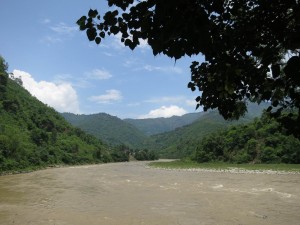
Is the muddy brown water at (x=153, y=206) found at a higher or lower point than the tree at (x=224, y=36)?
lower

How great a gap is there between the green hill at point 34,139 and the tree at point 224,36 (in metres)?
50.5

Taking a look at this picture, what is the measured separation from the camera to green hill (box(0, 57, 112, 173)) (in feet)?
189

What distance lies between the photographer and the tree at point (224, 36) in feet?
10.6

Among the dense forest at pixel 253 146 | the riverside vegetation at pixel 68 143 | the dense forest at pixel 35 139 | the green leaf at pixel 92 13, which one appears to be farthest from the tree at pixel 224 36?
the dense forest at pixel 253 146

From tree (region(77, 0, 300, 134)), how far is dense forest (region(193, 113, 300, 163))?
186 feet

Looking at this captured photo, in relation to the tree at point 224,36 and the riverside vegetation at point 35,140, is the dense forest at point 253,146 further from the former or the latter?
the tree at point 224,36

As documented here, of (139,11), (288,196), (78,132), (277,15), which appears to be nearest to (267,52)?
(277,15)

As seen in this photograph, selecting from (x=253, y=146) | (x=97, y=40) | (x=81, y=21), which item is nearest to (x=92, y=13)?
(x=81, y=21)

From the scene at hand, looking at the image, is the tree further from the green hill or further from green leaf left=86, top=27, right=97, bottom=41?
the green hill

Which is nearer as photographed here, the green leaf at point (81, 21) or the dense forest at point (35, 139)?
the green leaf at point (81, 21)

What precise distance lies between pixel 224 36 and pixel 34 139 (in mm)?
75305

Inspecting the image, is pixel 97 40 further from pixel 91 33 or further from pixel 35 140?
pixel 35 140

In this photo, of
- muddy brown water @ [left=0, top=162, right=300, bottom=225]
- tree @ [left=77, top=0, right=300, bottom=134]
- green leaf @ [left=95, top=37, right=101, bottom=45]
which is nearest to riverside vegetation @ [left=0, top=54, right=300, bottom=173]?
muddy brown water @ [left=0, top=162, right=300, bottom=225]

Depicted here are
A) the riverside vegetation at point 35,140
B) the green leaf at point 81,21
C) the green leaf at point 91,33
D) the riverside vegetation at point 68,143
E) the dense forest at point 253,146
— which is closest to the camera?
the green leaf at point 81,21
